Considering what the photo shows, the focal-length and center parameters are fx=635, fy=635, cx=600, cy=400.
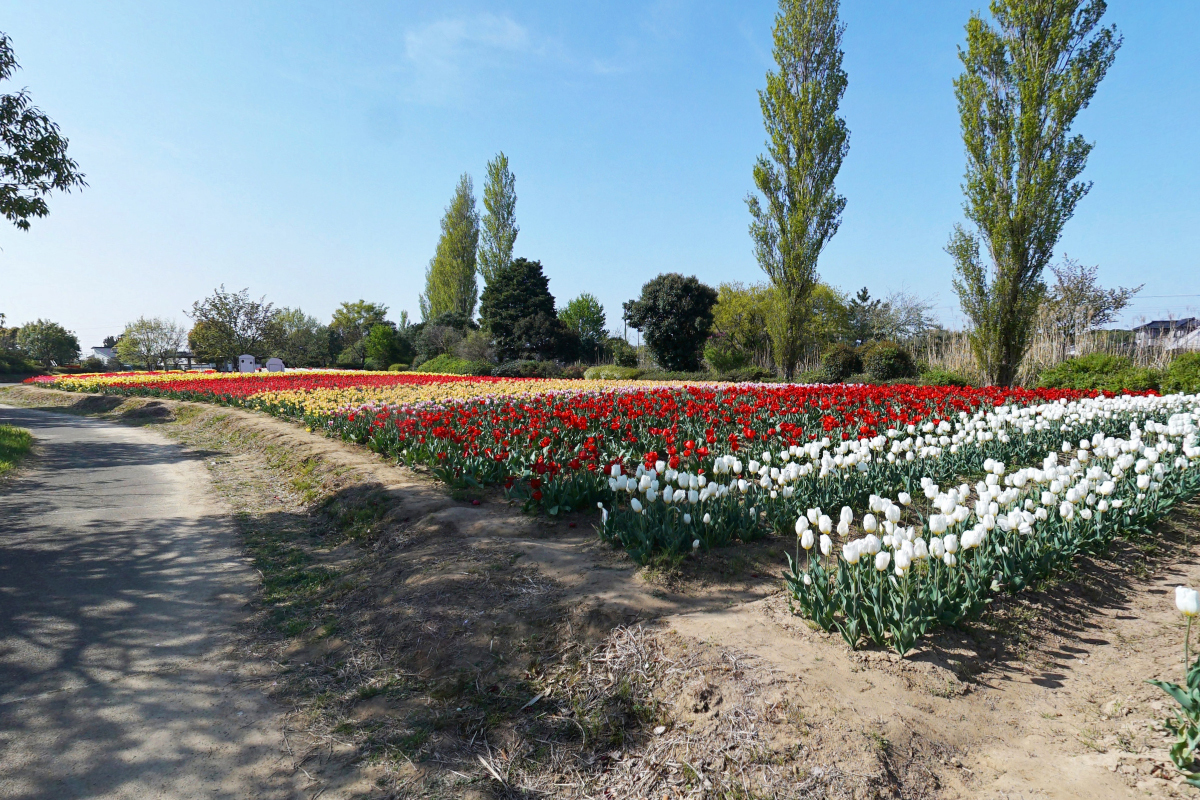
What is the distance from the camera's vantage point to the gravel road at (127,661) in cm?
281

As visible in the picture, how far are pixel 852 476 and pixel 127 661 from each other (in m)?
5.46

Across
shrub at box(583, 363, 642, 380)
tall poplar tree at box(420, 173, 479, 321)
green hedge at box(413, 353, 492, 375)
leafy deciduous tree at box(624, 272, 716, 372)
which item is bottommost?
shrub at box(583, 363, 642, 380)

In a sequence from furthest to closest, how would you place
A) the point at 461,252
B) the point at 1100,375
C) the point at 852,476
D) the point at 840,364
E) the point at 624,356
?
the point at 461,252 < the point at 624,356 < the point at 840,364 < the point at 1100,375 < the point at 852,476

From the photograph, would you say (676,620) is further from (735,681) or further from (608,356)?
(608,356)

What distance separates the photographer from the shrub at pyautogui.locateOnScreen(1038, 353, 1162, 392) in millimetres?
13539

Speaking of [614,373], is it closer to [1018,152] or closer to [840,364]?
[840,364]

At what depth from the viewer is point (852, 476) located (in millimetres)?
5664

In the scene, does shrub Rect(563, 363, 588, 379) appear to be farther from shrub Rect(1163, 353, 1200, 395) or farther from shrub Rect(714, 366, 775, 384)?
shrub Rect(1163, 353, 1200, 395)

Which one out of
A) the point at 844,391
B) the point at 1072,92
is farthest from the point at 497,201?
the point at 844,391

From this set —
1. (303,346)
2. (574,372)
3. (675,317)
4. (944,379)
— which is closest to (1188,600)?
(944,379)

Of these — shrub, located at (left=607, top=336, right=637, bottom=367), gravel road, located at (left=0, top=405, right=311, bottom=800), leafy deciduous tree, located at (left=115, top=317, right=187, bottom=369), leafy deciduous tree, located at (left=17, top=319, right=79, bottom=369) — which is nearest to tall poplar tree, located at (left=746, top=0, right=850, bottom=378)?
shrub, located at (left=607, top=336, right=637, bottom=367)

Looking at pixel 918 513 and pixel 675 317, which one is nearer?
pixel 918 513

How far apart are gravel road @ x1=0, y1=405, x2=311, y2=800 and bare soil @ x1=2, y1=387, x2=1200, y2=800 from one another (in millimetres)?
241

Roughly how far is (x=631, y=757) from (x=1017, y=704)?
1.82m
